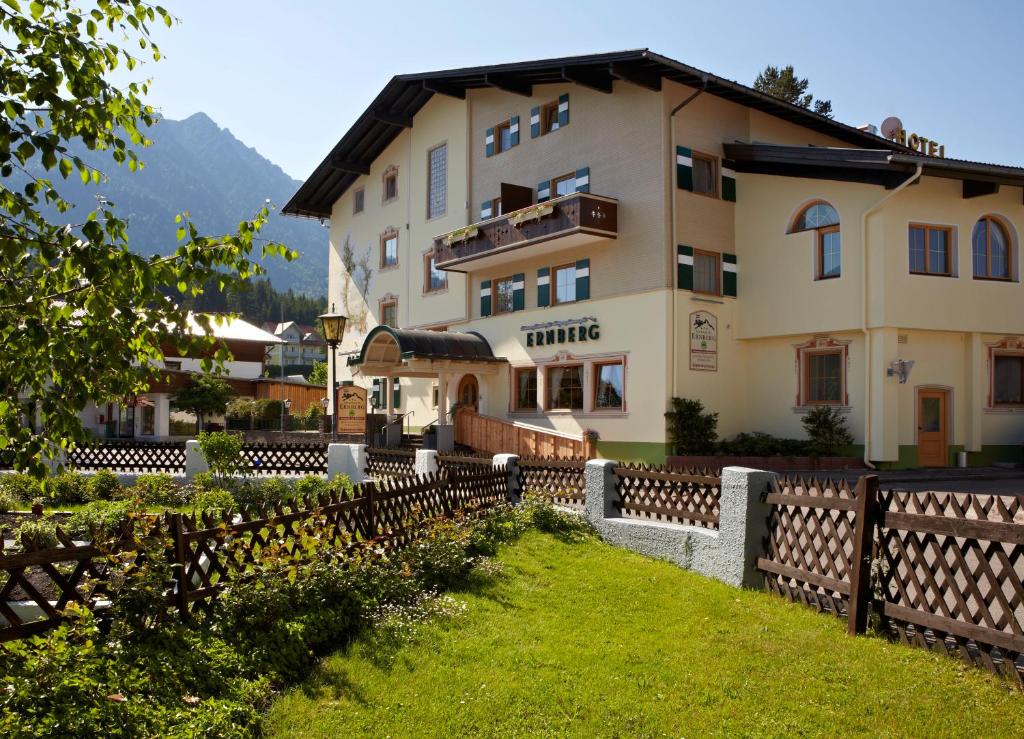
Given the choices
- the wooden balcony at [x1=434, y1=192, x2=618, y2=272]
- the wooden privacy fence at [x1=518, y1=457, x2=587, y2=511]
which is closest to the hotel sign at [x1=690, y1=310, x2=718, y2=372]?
the wooden balcony at [x1=434, y1=192, x2=618, y2=272]

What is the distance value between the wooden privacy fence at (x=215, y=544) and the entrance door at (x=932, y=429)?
47.4 feet

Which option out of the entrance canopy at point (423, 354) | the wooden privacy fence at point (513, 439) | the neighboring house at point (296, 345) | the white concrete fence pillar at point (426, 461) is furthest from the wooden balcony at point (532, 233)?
the neighboring house at point (296, 345)

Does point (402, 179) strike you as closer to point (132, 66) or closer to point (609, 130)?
point (609, 130)

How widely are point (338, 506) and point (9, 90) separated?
4912mm

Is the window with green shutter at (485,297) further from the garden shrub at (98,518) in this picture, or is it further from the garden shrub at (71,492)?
the garden shrub at (98,518)

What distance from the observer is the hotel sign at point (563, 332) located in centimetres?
2308

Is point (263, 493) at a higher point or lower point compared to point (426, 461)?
lower

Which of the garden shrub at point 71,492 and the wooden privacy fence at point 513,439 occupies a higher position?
the wooden privacy fence at point 513,439

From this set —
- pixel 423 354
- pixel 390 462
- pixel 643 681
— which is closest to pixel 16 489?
pixel 390 462

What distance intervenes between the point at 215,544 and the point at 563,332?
17.1m

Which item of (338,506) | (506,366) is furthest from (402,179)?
(338,506)

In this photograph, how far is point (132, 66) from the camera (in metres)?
4.71

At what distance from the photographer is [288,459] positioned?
20.9 meters

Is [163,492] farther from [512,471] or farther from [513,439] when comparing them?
[513,439]
